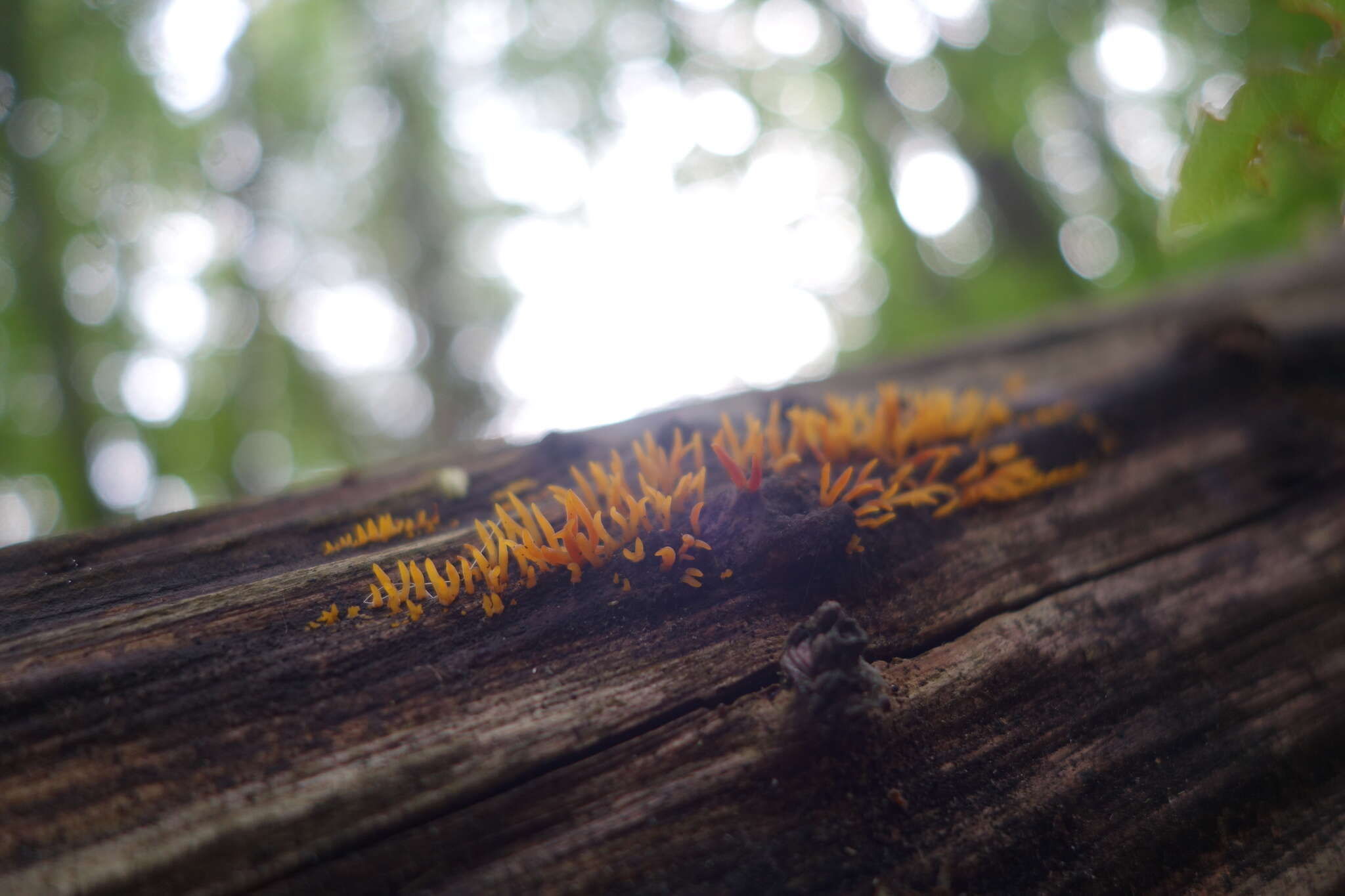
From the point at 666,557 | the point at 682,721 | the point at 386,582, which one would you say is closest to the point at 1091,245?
the point at 666,557

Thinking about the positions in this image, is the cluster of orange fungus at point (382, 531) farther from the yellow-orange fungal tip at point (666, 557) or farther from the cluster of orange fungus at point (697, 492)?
the yellow-orange fungal tip at point (666, 557)

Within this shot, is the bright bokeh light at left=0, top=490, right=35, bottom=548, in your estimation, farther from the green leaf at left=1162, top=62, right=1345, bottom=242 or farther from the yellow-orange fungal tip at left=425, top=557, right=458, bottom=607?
the green leaf at left=1162, top=62, right=1345, bottom=242

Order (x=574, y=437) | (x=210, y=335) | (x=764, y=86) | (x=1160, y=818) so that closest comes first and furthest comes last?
(x=1160, y=818) < (x=574, y=437) < (x=210, y=335) < (x=764, y=86)

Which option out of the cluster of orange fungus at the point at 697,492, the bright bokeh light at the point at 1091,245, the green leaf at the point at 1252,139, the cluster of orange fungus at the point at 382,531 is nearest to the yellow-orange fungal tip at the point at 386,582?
the cluster of orange fungus at the point at 697,492

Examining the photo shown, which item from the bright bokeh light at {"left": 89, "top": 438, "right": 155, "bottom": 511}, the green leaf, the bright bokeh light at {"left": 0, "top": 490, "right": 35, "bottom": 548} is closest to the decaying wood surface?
the green leaf

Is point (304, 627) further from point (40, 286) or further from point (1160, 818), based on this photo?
point (40, 286)

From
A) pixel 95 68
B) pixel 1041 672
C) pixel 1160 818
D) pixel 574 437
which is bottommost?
pixel 1160 818

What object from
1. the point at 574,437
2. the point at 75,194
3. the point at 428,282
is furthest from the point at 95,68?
the point at 574,437
